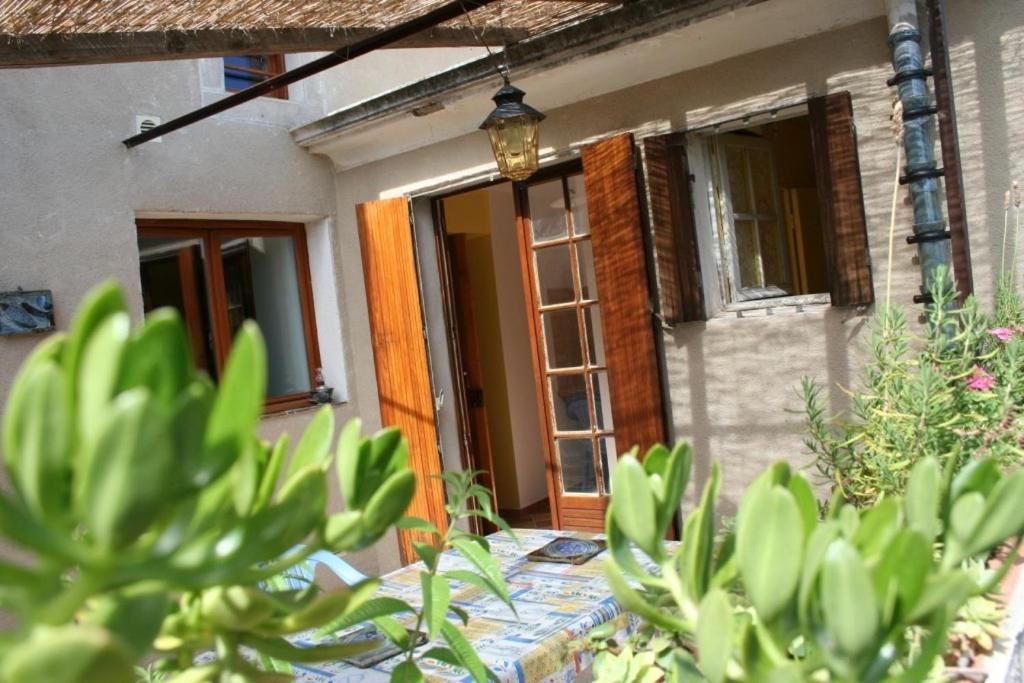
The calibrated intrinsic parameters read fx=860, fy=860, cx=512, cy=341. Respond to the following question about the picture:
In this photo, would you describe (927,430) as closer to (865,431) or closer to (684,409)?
(865,431)

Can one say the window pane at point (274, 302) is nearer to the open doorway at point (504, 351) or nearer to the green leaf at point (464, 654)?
the open doorway at point (504, 351)

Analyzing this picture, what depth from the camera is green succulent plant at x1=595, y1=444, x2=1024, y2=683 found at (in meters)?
0.50

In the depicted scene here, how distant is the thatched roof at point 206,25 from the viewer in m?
2.94

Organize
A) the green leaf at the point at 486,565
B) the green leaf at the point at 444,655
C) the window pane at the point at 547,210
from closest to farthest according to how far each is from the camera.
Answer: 1. the green leaf at the point at 444,655
2. the green leaf at the point at 486,565
3. the window pane at the point at 547,210

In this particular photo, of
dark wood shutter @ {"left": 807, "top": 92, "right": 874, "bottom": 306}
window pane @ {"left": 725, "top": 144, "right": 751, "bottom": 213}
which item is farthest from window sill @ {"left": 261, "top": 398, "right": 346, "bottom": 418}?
dark wood shutter @ {"left": 807, "top": 92, "right": 874, "bottom": 306}

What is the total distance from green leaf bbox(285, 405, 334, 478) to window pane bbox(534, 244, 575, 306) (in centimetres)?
414

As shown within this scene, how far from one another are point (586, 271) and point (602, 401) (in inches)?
28.0

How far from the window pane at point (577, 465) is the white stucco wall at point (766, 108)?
71 centimetres

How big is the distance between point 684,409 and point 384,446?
367 centimetres

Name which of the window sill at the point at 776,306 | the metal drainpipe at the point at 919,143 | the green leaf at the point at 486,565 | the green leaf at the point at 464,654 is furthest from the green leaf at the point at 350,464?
the window sill at the point at 776,306

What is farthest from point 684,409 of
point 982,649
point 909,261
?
point 982,649

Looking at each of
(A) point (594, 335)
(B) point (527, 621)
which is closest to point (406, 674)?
(B) point (527, 621)

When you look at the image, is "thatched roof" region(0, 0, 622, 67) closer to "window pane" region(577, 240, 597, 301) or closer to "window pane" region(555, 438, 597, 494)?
"window pane" region(577, 240, 597, 301)

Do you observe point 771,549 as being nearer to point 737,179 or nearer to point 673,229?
point 673,229
